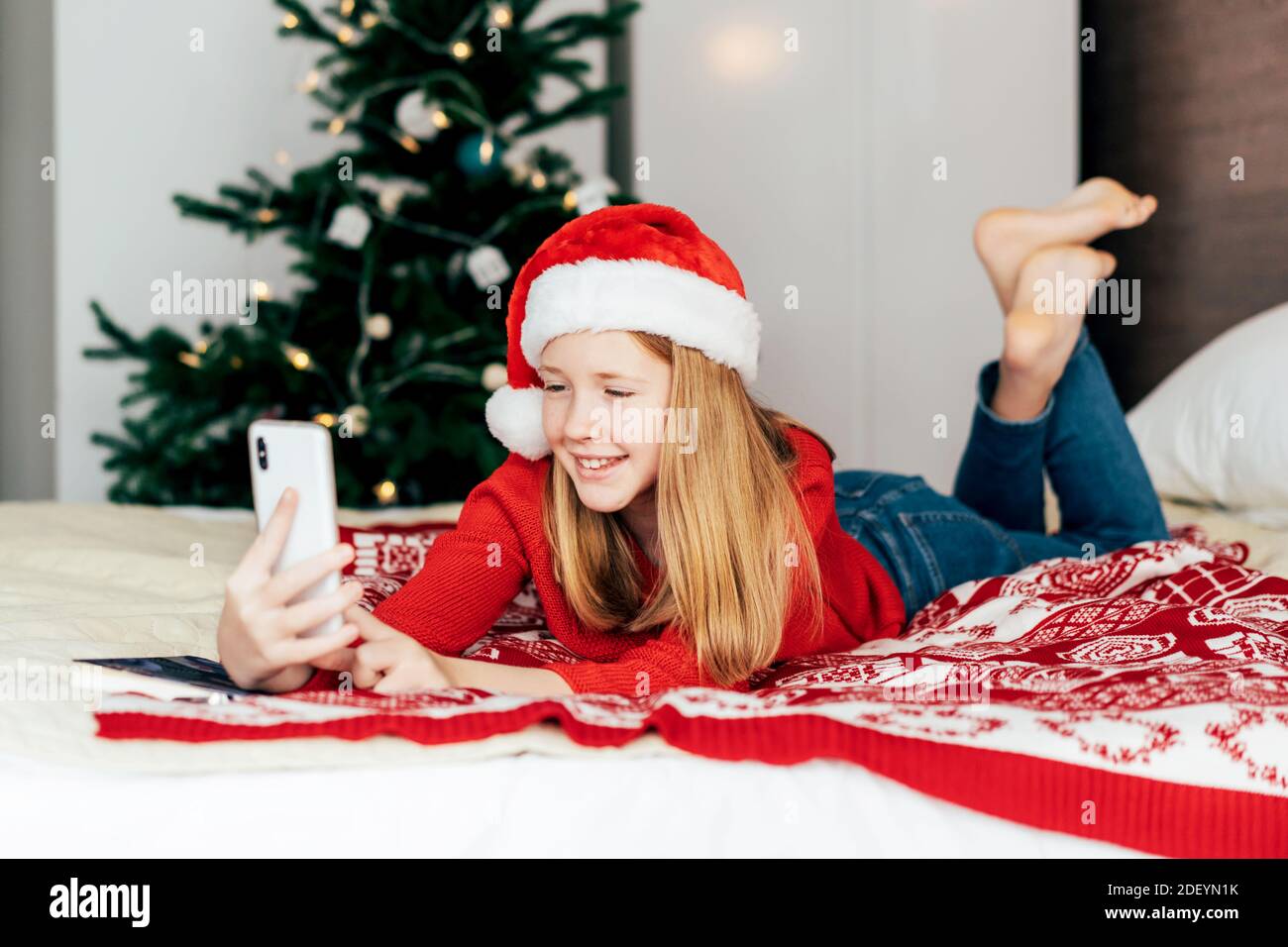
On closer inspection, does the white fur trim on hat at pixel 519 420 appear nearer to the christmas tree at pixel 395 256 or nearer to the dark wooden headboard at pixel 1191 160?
the christmas tree at pixel 395 256

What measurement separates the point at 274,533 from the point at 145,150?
264cm

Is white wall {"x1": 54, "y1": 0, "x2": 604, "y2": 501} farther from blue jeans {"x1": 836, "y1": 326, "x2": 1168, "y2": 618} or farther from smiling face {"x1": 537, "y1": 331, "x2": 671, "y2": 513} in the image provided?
smiling face {"x1": 537, "y1": 331, "x2": 671, "y2": 513}

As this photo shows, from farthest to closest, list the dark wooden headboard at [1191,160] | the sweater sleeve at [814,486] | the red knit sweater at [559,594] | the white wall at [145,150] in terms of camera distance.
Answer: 1. the white wall at [145,150]
2. the dark wooden headboard at [1191,160]
3. the sweater sleeve at [814,486]
4. the red knit sweater at [559,594]

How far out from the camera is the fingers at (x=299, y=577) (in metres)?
0.76

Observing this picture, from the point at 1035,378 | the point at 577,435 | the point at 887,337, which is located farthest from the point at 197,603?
the point at 887,337

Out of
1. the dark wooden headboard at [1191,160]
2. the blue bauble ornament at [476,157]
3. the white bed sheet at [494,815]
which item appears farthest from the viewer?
the blue bauble ornament at [476,157]

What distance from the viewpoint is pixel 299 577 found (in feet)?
2.48

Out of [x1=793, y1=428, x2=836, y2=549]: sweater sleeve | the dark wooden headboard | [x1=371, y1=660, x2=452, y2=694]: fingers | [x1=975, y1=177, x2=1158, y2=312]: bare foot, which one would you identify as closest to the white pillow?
[x1=975, y1=177, x2=1158, y2=312]: bare foot

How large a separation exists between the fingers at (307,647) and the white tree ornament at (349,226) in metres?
1.53

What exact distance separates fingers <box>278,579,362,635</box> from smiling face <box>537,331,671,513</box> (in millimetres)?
283

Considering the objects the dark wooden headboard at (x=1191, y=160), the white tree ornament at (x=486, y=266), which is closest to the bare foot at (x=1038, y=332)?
the dark wooden headboard at (x=1191, y=160)

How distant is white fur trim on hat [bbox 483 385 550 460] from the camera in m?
1.13

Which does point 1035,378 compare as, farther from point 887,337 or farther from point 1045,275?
point 887,337

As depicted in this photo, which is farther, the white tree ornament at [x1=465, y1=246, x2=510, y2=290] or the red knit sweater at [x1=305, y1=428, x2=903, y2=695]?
the white tree ornament at [x1=465, y1=246, x2=510, y2=290]
